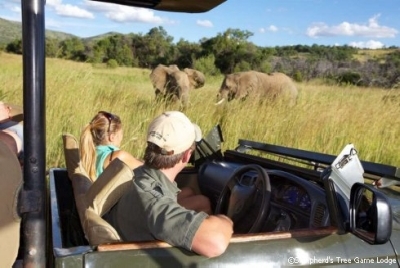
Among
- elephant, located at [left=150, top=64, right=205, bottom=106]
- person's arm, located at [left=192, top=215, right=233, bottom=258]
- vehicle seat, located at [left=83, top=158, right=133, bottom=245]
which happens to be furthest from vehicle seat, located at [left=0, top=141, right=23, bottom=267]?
elephant, located at [left=150, top=64, right=205, bottom=106]

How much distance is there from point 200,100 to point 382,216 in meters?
7.85

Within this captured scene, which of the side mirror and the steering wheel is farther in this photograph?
the steering wheel

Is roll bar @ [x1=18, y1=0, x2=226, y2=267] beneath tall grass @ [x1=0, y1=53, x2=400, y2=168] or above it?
above

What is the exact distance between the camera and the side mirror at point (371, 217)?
2.09 m

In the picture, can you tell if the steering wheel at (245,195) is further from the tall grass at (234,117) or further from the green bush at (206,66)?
the green bush at (206,66)

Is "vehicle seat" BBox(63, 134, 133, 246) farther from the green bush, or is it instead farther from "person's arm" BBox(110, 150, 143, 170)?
the green bush

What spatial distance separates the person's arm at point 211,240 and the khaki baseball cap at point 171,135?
0.49 metres

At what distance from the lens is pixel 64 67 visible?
8.75 meters

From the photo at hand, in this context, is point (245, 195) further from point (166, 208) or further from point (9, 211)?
point (9, 211)

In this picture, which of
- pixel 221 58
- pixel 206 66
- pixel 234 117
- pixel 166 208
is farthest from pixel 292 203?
pixel 221 58

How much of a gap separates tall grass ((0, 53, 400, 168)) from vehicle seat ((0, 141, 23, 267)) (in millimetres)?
4424

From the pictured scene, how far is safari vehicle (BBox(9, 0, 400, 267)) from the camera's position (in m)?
1.99

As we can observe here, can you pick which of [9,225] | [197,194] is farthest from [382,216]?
[197,194]

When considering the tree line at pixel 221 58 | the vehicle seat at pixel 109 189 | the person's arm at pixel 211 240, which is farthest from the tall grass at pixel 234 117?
the tree line at pixel 221 58
